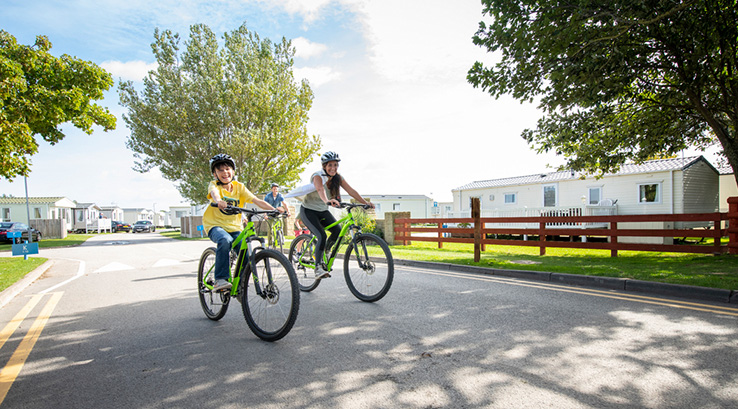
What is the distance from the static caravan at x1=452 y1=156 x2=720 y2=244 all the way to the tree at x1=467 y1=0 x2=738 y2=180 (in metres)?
6.31

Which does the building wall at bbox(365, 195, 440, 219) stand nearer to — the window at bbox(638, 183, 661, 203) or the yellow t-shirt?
the window at bbox(638, 183, 661, 203)

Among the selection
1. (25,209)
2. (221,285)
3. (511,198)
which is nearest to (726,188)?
(511,198)

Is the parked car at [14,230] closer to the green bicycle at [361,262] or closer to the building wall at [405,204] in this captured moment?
the building wall at [405,204]

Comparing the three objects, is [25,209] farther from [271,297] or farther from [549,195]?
[271,297]

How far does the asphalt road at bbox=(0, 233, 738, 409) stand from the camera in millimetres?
2604

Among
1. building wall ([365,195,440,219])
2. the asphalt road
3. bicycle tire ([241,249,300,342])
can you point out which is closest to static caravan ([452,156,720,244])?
the asphalt road

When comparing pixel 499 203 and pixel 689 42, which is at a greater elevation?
pixel 689 42

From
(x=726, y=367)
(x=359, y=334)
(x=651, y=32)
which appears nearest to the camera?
(x=726, y=367)

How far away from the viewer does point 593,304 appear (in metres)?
5.09

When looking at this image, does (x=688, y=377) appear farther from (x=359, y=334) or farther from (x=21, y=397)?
(x=21, y=397)

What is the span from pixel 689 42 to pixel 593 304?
8594mm

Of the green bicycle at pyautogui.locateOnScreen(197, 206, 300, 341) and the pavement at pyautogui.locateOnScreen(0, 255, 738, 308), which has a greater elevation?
the green bicycle at pyautogui.locateOnScreen(197, 206, 300, 341)

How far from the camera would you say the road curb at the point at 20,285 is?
20.7 ft

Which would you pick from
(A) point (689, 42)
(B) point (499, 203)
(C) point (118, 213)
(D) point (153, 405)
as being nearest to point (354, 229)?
(D) point (153, 405)
